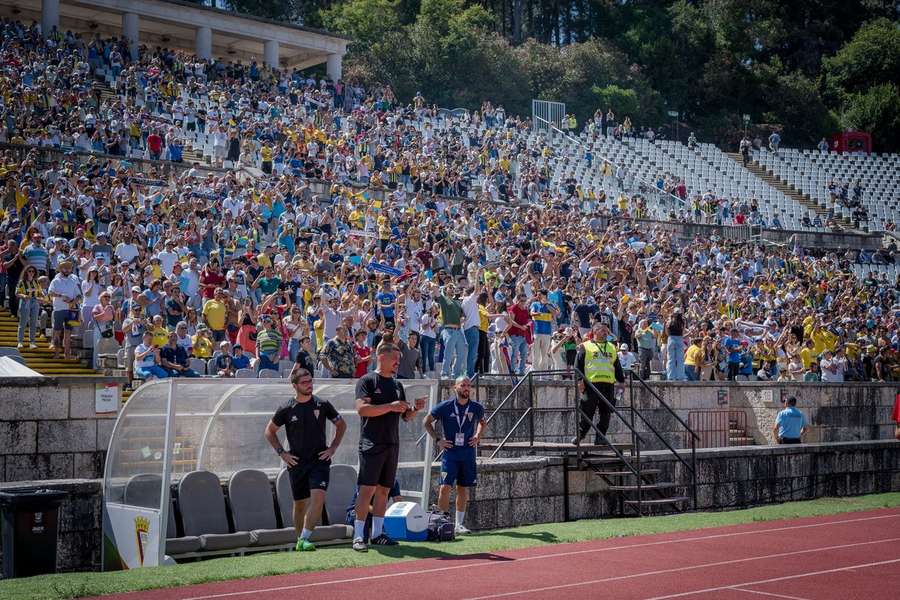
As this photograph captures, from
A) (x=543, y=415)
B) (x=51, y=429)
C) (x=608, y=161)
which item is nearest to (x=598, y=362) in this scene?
(x=543, y=415)

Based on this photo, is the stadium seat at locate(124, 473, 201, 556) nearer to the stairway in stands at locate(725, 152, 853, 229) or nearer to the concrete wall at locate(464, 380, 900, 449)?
the concrete wall at locate(464, 380, 900, 449)

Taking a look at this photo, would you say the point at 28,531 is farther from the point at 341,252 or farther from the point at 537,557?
the point at 341,252

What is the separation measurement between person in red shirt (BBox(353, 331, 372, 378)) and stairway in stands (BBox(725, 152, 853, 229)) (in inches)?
1297

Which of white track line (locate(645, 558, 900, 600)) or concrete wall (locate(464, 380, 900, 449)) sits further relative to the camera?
concrete wall (locate(464, 380, 900, 449))

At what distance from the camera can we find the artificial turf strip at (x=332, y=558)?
9.04m

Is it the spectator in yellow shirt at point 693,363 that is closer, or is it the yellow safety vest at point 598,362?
the yellow safety vest at point 598,362

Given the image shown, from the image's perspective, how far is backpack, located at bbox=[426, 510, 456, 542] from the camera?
468 inches

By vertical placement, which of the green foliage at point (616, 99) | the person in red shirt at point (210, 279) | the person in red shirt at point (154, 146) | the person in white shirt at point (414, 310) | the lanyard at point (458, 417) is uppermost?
the green foliage at point (616, 99)

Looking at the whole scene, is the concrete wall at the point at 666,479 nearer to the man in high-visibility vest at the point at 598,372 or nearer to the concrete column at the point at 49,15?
the man in high-visibility vest at the point at 598,372

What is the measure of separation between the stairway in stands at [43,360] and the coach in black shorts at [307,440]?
274 inches

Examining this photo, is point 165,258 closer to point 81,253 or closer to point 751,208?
Answer: point 81,253

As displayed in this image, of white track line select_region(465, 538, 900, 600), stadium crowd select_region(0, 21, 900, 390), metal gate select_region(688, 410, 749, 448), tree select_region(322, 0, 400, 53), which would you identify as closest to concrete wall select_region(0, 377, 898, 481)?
metal gate select_region(688, 410, 749, 448)

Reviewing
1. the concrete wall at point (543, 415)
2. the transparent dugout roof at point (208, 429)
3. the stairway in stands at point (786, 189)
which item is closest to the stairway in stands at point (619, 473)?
the concrete wall at point (543, 415)

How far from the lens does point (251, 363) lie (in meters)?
17.3
